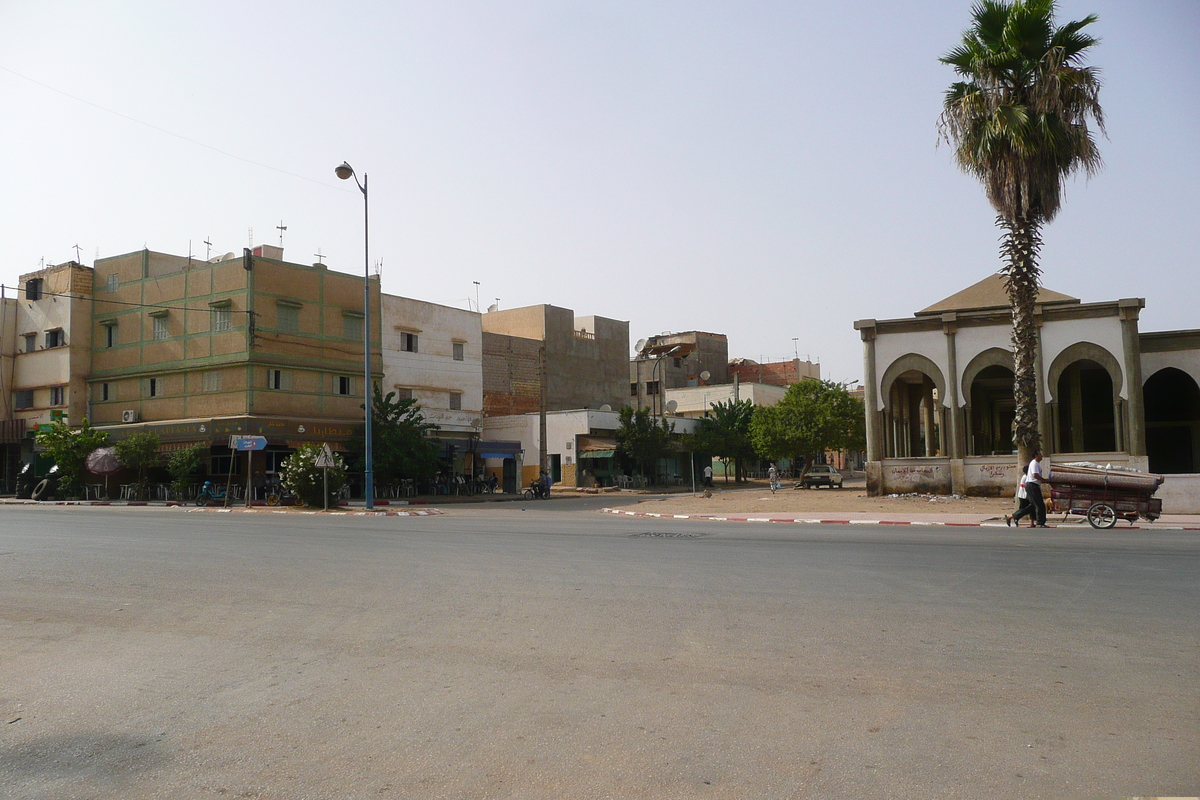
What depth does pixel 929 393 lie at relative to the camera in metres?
43.8

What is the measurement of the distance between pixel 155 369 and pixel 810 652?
4300cm

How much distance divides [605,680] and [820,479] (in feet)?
152

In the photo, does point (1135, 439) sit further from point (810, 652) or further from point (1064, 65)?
point (810, 652)

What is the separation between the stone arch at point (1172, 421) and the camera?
37125mm

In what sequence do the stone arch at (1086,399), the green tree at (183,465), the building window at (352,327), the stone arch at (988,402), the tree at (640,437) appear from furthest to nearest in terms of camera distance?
the tree at (640,437)
the building window at (352,327)
the green tree at (183,465)
the stone arch at (988,402)
the stone arch at (1086,399)

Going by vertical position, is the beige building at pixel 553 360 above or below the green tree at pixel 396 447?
above

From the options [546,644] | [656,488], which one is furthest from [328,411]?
[546,644]

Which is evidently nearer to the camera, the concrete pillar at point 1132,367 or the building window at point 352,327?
the concrete pillar at point 1132,367

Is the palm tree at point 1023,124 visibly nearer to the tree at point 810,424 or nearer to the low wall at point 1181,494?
the low wall at point 1181,494

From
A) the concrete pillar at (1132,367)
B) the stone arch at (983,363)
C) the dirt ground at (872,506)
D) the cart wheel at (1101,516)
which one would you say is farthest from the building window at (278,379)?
the concrete pillar at (1132,367)

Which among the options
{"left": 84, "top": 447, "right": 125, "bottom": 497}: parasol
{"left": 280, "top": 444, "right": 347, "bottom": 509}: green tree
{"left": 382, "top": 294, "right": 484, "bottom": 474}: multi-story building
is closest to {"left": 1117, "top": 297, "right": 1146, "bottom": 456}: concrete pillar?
{"left": 280, "top": 444, "right": 347, "bottom": 509}: green tree

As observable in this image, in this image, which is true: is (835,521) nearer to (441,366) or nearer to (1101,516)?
(1101,516)

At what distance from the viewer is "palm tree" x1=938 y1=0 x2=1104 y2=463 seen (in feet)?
78.2

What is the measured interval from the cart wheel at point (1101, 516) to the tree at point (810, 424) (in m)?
31.3
